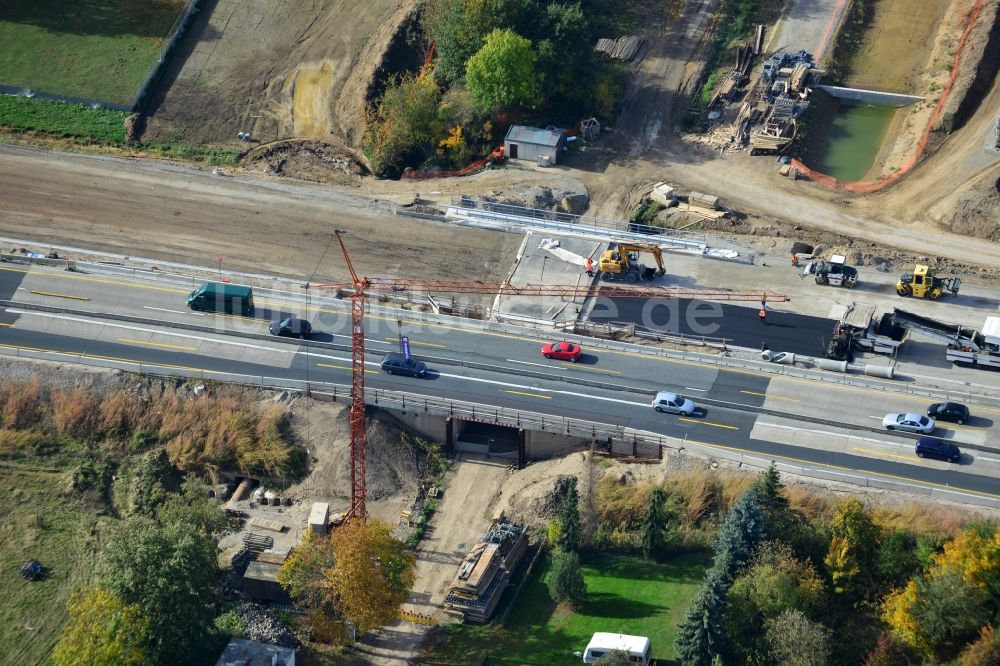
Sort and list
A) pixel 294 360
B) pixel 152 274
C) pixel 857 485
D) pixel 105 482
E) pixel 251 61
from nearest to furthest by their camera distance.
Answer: pixel 857 485 → pixel 105 482 → pixel 294 360 → pixel 152 274 → pixel 251 61

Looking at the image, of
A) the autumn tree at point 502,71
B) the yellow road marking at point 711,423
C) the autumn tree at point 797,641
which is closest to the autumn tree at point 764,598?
the autumn tree at point 797,641

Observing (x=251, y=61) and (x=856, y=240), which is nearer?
(x=856, y=240)

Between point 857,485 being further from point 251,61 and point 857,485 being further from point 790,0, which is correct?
point 251,61

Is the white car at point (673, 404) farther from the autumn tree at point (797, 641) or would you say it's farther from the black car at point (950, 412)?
the autumn tree at point (797, 641)

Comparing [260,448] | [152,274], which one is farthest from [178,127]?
[260,448]

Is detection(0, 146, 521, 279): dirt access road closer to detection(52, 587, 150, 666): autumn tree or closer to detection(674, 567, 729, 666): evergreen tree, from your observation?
detection(52, 587, 150, 666): autumn tree

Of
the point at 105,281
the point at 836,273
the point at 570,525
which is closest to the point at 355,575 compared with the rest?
the point at 570,525

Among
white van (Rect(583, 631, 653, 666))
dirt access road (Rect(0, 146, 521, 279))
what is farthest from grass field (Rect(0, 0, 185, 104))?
white van (Rect(583, 631, 653, 666))
